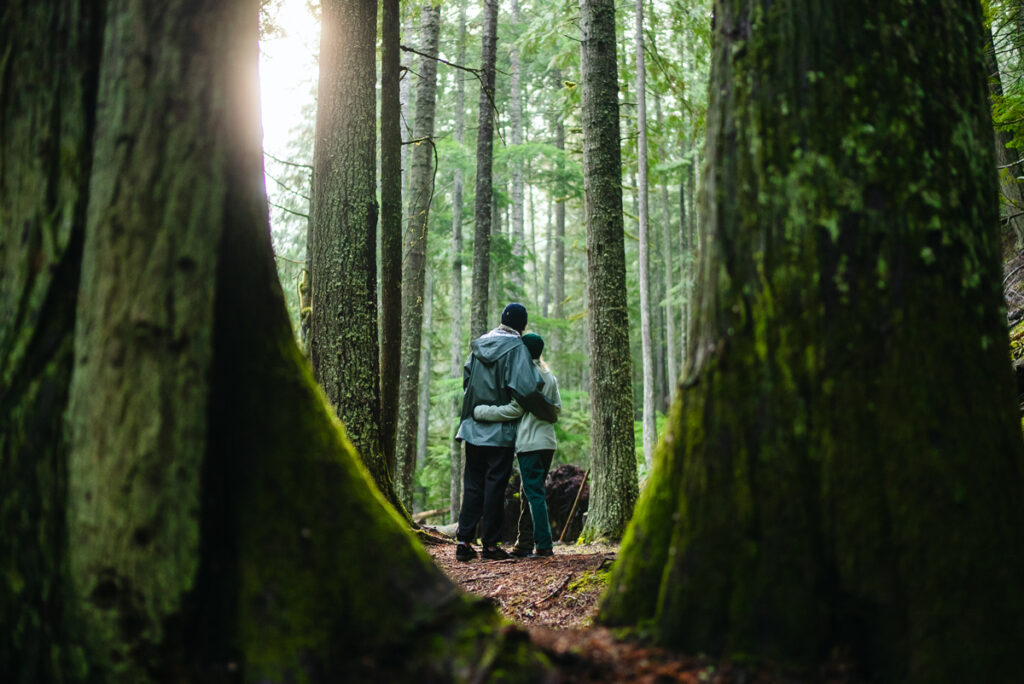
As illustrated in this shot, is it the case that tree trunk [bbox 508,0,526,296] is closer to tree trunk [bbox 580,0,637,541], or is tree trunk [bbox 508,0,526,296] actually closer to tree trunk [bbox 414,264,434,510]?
tree trunk [bbox 414,264,434,510]

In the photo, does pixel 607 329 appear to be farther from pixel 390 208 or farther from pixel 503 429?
pixel 390 208

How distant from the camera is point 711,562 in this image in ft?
6.63

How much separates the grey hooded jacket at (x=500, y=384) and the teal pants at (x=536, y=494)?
319mm

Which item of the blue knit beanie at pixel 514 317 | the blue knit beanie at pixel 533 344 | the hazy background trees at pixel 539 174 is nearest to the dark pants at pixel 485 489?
the blue knit beanie at pixel 533 344

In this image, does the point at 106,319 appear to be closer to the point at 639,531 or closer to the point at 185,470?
the point at 185,470

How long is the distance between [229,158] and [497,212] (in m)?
21.2

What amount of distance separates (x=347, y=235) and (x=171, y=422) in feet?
16.5

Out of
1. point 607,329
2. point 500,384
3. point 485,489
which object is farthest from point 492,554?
point 607,329

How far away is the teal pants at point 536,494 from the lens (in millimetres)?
7191

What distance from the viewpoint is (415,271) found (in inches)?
483

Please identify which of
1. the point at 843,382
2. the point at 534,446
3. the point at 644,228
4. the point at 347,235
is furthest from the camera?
the point at 644,228

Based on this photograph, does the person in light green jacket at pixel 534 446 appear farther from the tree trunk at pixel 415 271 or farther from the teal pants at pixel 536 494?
the tree trunk at pixel 415 271

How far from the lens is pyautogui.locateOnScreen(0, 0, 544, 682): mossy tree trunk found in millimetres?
1890

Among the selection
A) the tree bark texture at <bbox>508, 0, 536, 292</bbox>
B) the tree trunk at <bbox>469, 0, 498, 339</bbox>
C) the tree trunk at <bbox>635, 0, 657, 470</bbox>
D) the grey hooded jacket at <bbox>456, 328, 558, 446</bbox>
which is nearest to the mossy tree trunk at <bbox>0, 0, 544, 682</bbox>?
the grey hooded jacket at <bbox>456, 328, 558, 446</bbox>
